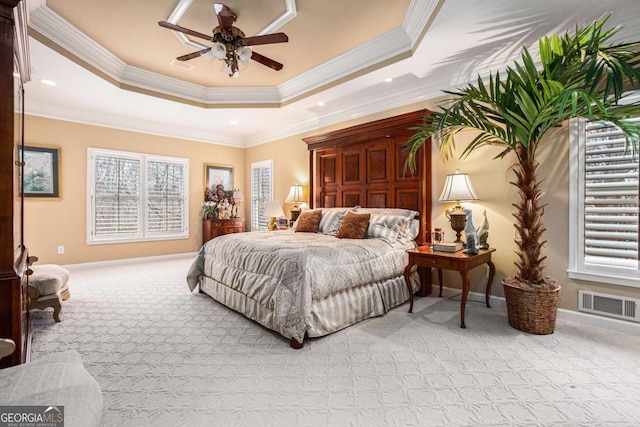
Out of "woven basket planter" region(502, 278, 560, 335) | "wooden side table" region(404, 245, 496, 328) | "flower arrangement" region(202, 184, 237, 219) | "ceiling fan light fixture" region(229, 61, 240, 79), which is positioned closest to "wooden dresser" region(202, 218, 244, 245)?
"flower arrangement" region(202, 184, 237, 219)

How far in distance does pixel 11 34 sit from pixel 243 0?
1884 mm

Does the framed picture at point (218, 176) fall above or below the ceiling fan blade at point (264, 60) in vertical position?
below

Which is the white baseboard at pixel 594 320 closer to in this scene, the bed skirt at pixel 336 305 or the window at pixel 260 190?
the bed skirt at pixel 336 305

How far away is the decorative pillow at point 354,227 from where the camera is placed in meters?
3.55

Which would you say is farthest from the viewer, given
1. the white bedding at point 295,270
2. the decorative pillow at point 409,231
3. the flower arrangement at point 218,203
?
the flower arrangement at point 218,203

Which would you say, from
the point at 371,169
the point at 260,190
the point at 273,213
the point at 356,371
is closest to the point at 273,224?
the point at 273,213

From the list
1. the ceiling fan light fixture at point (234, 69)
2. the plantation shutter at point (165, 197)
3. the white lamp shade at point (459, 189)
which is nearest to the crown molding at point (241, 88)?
the ceiling fan light fixture at point (234, 69)

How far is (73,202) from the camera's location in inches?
201

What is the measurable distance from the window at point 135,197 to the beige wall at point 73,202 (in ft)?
A: 0.41

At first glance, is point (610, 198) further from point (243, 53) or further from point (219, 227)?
point (219, 227)

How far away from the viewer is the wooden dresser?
6.38 meters

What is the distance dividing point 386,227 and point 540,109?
1.83 metres

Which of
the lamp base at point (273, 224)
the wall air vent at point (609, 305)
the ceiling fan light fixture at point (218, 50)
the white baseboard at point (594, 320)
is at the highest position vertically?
the ceiling fan light fixture at point (218, 50)

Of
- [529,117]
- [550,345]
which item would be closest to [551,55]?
[529,117]
